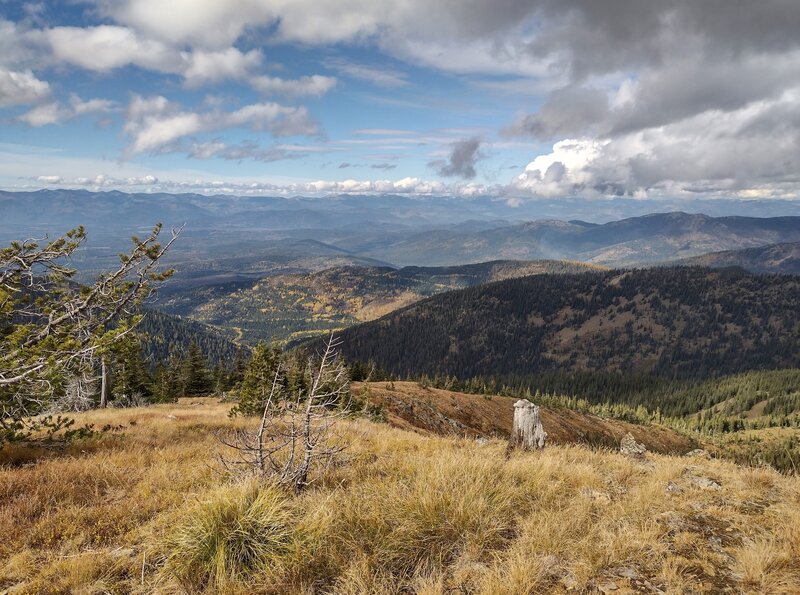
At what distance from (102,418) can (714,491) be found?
24608 millimetres

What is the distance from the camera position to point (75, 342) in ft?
32.1

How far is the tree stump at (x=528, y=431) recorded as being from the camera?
468 inches

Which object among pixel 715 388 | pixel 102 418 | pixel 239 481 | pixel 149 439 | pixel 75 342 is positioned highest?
pixel 75 342

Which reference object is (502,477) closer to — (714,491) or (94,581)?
(714,491)

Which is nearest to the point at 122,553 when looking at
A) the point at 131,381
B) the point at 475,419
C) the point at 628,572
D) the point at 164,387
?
the point at 628,572

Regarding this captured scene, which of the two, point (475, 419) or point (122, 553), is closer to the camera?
point (122, 553)

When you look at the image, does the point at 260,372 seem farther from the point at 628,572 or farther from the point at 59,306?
the point at 628,572

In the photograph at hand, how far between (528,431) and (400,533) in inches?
294

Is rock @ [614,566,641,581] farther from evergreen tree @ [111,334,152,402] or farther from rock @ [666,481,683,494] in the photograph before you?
evergreen tree @ [111,334,152,402]

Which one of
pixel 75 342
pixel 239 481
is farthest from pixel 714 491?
pixel 75 342

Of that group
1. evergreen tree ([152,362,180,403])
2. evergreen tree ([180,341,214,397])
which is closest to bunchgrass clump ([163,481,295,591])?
evergreen tree ([152,362,180,403])

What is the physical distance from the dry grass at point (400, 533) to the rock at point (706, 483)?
0.29ft

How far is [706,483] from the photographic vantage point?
9047 mm

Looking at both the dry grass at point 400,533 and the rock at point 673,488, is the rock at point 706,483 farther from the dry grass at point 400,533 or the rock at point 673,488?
the rock at point 673,488
